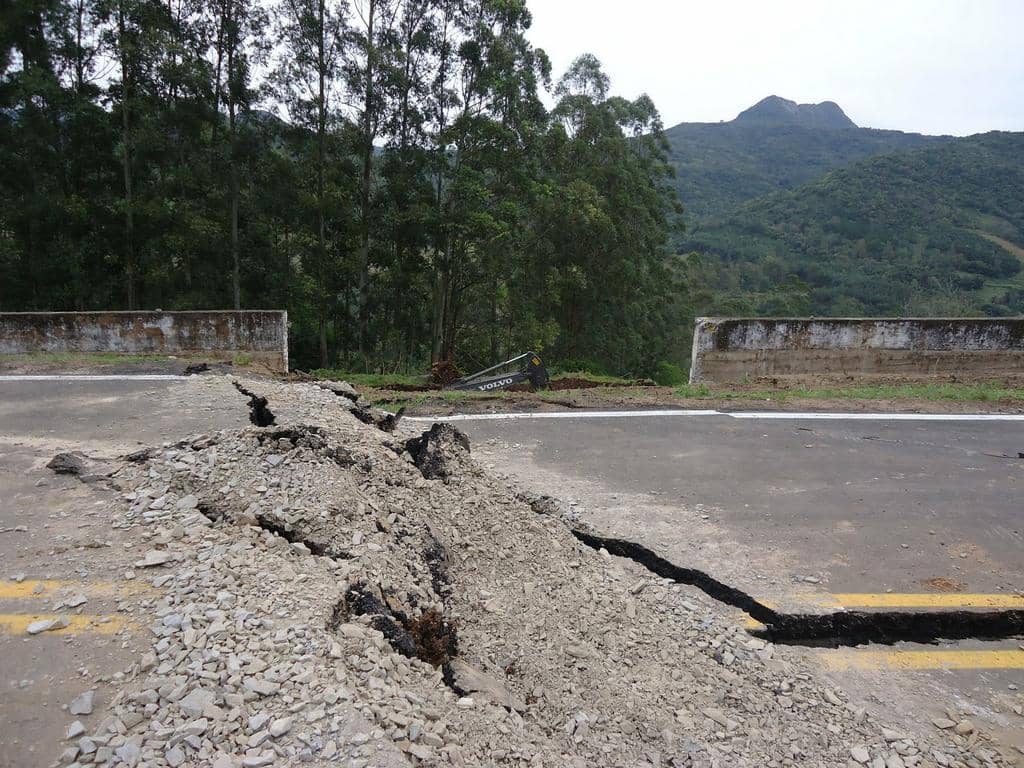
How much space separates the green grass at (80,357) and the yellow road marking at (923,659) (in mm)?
10001

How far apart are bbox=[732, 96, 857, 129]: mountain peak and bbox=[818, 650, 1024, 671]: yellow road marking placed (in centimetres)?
19700

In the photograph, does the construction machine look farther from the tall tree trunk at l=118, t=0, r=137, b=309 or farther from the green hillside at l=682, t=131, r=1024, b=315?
the green hillside at l=682, t=131, r=1024, b=315

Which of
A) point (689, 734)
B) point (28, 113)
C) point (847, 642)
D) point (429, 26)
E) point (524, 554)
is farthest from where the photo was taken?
point (429, 26)

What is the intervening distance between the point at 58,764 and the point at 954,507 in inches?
225

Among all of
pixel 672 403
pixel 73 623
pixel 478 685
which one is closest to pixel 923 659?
pixel 478 685

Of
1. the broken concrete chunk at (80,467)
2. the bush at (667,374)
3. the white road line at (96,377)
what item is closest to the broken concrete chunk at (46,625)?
the broken concrete chunk at (80,467)

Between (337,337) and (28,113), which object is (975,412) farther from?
(28,113)

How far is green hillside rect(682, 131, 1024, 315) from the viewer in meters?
62.2

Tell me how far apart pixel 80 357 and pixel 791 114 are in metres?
217

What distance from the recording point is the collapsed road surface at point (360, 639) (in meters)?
2.28

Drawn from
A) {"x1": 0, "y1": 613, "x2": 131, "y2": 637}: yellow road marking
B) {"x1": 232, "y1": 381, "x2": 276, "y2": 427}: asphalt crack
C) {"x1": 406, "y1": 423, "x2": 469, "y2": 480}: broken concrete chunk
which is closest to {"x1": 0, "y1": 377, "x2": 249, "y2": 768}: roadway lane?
{"x1": 0, "y1": 613, "x2": 131, "y2": 637}: yellow road marking

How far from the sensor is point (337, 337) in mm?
20750

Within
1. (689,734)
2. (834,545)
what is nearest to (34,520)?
(689,734)

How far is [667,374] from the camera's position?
3231 cm
